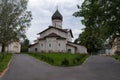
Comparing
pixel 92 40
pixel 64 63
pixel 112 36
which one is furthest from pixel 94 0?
pixel 92 40

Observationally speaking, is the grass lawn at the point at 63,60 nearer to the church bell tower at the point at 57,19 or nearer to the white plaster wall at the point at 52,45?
the white plaster wall at the point at 52,45

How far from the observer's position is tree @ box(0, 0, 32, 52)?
5122 cm

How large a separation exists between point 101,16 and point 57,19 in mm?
54662

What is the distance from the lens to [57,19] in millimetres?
85438

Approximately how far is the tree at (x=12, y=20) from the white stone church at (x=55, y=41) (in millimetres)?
20192

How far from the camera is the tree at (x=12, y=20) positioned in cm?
5122

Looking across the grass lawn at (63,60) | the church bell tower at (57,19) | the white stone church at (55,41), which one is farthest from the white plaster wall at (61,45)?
Answer: the grass lawn at (63,60)

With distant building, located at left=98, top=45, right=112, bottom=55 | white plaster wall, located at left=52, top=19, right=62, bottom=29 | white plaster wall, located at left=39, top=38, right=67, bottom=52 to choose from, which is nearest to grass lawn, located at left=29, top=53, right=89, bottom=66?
white plaster wall, located at left=39, top=38, right=67, bottom=52

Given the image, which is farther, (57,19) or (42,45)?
(57,19)

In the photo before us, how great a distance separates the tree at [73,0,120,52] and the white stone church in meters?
44.0

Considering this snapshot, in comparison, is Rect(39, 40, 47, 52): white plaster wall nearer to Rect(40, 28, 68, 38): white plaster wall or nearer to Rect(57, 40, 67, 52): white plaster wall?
Rect(57, 40, 67, 52): white plaster wall

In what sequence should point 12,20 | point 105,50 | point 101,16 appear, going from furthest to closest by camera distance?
point 105,50, point 12,20, point 101,16

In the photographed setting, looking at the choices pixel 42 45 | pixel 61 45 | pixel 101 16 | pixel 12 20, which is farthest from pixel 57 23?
pixel 101 16

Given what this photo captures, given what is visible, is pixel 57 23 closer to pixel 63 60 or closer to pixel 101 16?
pixel 63 60
